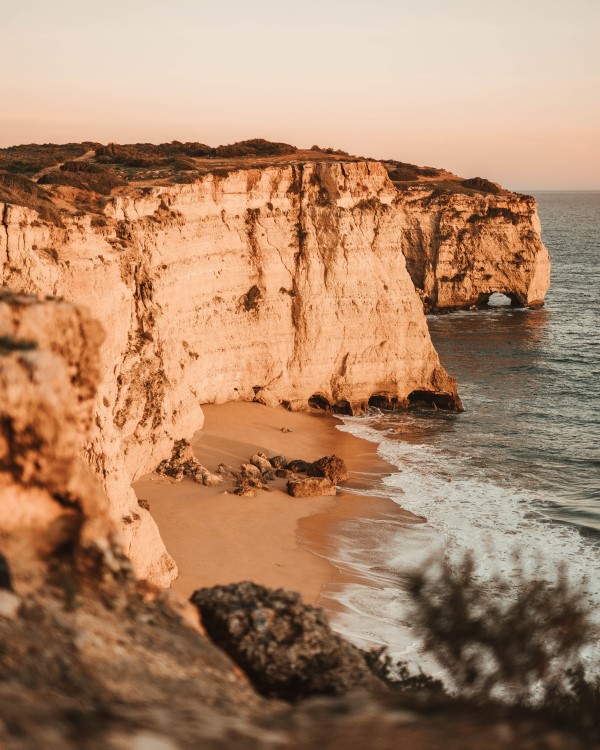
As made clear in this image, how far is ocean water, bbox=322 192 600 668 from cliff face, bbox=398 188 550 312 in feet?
39.1

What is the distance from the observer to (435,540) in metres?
23.2

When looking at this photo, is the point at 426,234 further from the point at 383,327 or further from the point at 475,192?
the point at 383,327

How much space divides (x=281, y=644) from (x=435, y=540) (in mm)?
16872

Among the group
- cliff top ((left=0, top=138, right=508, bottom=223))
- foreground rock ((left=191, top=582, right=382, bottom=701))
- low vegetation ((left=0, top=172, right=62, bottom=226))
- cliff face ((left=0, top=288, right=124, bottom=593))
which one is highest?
cliff top ((left=0, top=138, right=508, bottom=223))

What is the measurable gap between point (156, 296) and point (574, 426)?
63.3ft

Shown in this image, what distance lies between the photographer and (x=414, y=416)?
3662 cm

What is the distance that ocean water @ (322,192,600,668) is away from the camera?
20.4 metres

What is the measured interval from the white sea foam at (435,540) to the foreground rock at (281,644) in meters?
8.96

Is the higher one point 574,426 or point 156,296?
point 156,296

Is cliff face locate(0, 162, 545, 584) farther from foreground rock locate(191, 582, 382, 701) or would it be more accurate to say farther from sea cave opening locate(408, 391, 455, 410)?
foreground rock locate(191, 582, 382, 701)

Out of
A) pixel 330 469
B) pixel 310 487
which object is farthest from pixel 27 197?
pixel 330 469

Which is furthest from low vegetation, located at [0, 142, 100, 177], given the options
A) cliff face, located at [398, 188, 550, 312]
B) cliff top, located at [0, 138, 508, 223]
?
cliff face, located at [398, 188, 550, 312]

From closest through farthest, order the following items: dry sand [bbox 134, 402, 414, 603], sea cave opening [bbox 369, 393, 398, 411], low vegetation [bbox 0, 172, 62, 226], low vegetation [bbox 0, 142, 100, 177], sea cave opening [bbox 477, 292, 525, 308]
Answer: low vegetation [bbox 0, 172, 62, 226] → dry sand [bbox 134, 402, 414, 603] → low vegetation [bbox 0, 142, 100, 177] → sea cave opening [bbox 369, 393, 398, 411] → sea cave opening [bbox 477, 292, 525, 308]

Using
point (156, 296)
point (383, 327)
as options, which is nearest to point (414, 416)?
point (383, 327)
